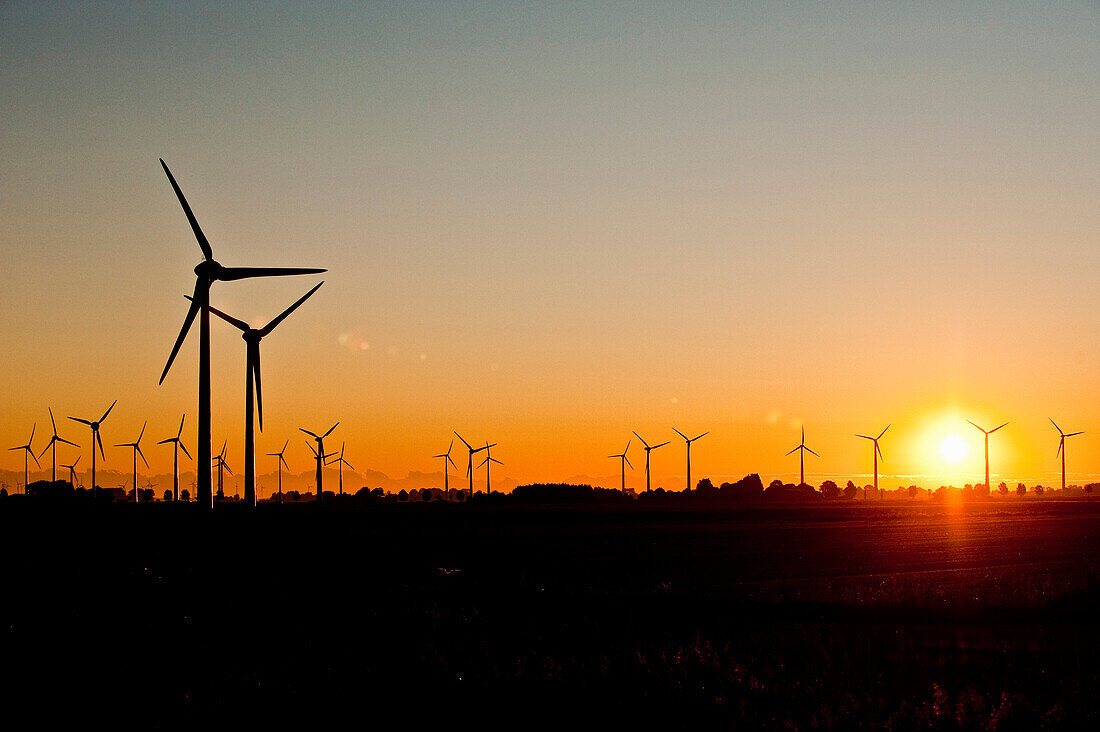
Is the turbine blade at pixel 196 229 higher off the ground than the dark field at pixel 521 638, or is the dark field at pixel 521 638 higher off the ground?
the turbine blade at pixel 196 229

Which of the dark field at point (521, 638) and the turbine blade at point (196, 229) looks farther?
the turbine blade at point (196, 229)

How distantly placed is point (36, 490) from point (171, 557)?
269ft

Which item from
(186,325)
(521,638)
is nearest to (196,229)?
(186,325)

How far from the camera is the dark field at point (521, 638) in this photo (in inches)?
772

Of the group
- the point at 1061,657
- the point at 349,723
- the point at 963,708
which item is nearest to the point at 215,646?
the point at 349,723

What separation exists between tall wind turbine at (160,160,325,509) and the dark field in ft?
12.1

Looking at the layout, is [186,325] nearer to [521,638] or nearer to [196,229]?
[196,229]

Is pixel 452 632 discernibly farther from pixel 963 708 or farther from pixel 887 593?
pixel 887 593

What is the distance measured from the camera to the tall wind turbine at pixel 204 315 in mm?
50969

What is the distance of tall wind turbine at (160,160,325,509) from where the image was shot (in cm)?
5097

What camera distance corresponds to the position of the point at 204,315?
5656 cm

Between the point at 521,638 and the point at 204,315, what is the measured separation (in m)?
34.5

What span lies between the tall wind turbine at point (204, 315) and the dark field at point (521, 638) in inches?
145

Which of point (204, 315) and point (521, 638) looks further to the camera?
point (204, 315)
